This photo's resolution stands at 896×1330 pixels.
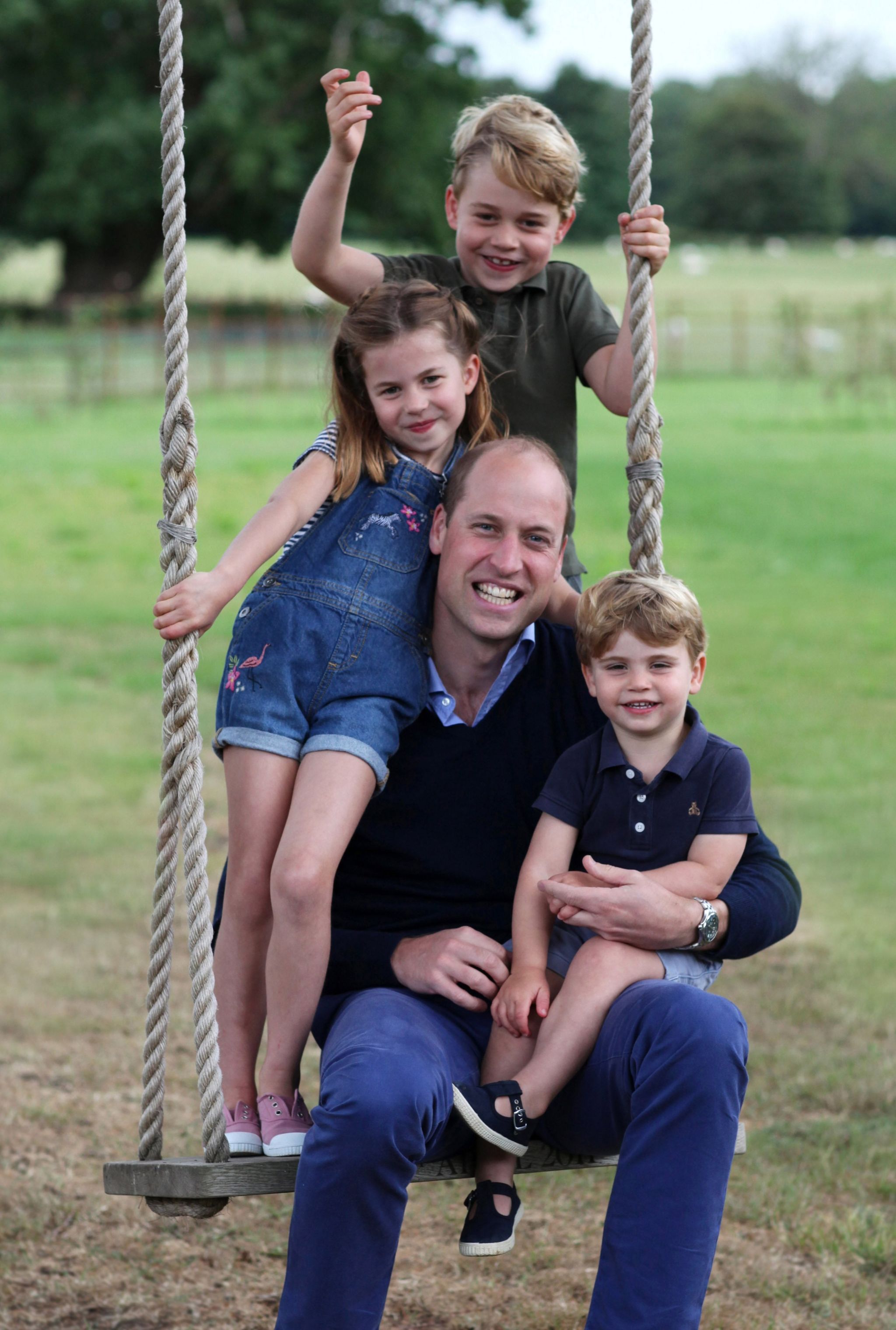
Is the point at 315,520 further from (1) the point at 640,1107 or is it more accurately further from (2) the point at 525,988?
(1) the point at 640,1107

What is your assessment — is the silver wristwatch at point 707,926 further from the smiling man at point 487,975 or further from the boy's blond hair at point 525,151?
the boy's blond hair at point 525,151

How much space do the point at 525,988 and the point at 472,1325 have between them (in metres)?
1.31

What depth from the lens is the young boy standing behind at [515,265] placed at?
3273 mm

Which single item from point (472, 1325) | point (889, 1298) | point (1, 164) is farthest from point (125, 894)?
point (1, 164)

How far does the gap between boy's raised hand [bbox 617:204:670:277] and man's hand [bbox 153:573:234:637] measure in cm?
98

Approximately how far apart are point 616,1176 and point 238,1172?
0.64 m

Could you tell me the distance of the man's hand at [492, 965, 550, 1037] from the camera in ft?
8.74

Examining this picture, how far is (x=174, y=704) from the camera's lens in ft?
9.12

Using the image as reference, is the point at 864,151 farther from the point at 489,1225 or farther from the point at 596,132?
the point at 489,1225

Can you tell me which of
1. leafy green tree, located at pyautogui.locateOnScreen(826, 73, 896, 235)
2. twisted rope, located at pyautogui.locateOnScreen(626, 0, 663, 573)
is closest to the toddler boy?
twisted rope, located at pyautogui.locateOnScreen(626, 0, 663, 573)

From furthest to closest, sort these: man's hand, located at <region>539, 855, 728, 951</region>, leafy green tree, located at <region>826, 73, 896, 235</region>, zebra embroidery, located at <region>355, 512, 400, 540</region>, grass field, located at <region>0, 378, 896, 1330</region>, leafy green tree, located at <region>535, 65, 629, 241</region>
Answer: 1. leafy green tree, located at <region>826, 73, 896, 235</region>
2. leafy green tree, located at <region>535, 65, 629, 241</region>
3. grass field, located at <region>0, 378, 896, 1330</region>
4. zebra embroidery, located at <region>355, 512, 400, 540</region>
5. man's hand, located at <region>539, 855, 728, 951</region>

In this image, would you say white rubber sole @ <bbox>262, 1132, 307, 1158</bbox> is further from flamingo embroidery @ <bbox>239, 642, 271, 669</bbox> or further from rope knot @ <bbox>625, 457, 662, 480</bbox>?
rope knot @ <bbox>625, 457, 662, 480</bbox>

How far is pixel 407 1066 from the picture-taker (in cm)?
248

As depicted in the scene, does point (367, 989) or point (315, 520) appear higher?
point (315, 520)
